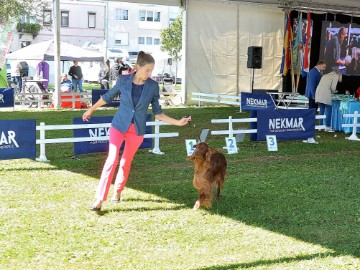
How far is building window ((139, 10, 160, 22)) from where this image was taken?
2344 inches

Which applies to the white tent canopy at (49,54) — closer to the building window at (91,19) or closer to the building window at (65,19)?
the building window at (65,19)

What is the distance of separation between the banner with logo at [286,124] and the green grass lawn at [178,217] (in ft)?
4.30

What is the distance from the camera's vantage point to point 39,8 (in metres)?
51.2

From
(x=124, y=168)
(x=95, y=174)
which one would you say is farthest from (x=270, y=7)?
(x=124, y=168)

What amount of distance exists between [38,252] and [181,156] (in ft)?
20.8

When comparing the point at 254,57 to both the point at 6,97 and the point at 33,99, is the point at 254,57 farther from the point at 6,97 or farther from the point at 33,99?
the point at 6,97

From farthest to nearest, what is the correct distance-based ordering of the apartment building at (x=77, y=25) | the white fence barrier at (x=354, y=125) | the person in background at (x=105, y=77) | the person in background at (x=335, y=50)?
the apartment building at (x=77, y=25) → the person in background at (x=335, y=50) → the person in background at (x=105, y=77) → the white fence barrier at (x=354, y=125)

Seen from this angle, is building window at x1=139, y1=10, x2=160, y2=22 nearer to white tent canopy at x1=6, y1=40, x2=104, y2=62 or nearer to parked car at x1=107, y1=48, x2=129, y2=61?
parked car at x1=107, y1=48, x2=129, y2=61

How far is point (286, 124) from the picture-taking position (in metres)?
13.0

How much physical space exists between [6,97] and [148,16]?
4152 centimetres

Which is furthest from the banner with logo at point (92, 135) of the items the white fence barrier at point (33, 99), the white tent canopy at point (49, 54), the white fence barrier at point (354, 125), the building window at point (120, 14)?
the building window at point (120, 14)

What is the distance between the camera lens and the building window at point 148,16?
195 ft

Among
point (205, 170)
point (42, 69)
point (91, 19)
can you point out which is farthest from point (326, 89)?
point (91, 19)

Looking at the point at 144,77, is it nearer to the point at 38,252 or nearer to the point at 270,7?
the point at 38,252
